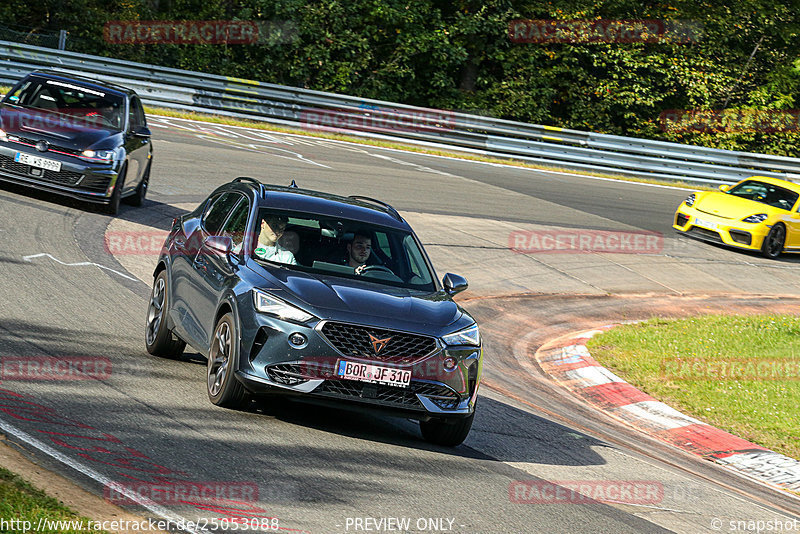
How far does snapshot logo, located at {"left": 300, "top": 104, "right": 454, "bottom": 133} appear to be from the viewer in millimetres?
30344

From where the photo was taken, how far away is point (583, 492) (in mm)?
7266

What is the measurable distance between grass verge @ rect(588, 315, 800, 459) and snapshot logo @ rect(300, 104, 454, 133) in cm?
1609

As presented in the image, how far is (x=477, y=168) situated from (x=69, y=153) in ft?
49.8

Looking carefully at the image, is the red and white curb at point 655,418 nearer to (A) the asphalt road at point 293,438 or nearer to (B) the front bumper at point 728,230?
(A) the asphalt road at point 293,438

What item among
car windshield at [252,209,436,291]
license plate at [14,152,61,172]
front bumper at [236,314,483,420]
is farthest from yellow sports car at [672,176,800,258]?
front bumper at [236,314,483,420]

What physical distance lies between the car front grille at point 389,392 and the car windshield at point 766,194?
1686 cm

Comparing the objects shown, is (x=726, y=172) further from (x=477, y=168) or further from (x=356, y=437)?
(x=356, y=437)

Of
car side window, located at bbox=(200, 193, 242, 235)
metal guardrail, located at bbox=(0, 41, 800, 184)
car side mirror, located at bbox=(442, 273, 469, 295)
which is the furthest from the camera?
metal guardrail, located at bbox=(0, 41, 800, 184)

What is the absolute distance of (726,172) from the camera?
32750 mm

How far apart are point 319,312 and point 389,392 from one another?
0.73m

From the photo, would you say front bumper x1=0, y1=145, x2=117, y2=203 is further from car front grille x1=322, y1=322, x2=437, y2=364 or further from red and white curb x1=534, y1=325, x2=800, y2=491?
car front grille x1=322, y1=322, x2=437, y2=364

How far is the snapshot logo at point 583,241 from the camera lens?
1953cm

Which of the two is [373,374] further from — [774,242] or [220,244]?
[774,242]

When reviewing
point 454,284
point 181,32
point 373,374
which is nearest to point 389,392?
point 373,374
